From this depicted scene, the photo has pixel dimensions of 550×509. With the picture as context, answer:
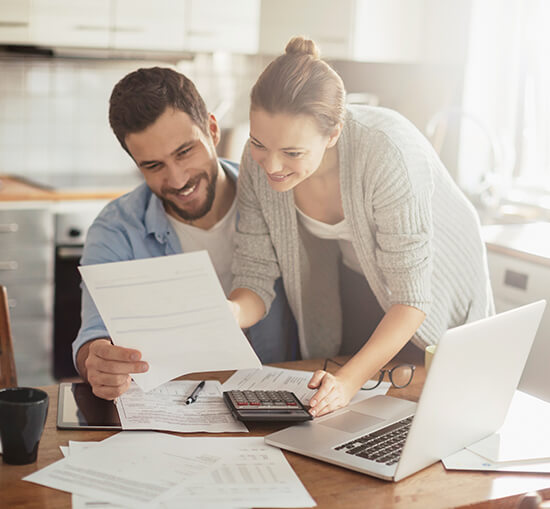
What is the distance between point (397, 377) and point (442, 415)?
1.30ft

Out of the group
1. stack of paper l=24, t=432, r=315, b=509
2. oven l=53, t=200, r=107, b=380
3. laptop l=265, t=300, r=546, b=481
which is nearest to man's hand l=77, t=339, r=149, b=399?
stack of paper l=24, t=432, r=315, b=509

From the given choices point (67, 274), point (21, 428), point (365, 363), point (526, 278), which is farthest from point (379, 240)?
point (67, 274)

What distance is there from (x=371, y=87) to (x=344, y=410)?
9.67ft

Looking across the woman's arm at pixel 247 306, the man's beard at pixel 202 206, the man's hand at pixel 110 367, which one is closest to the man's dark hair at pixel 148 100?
the man's beard at pixel 202 206

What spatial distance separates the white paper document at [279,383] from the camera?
4.62 feet

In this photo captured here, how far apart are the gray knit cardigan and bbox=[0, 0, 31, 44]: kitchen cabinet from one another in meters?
1.97

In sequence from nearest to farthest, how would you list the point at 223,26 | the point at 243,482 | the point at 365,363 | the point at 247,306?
the point at 243,482, the point at 365,363, the point at 247,306, the point at 223,26

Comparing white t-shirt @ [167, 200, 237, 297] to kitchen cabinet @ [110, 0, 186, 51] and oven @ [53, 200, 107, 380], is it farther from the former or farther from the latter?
kitchen cabinet @ [110, 0, 186, 51]

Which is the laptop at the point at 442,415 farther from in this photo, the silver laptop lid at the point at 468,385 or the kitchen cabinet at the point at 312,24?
the kitchen cabinet at the point at 312,24

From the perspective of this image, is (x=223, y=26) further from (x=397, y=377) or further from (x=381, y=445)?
(x=381, y=445)

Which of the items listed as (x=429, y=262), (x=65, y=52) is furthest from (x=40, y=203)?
(x=429, y=262)

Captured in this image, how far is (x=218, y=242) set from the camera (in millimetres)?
1889

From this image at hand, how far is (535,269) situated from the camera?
2.39 metres

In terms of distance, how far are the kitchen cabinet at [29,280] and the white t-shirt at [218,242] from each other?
5.01ft
